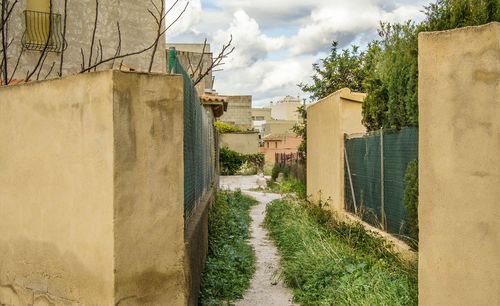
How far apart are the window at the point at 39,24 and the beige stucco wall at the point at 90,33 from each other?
5.6 inches

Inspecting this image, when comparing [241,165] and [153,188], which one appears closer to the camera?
[153,188]

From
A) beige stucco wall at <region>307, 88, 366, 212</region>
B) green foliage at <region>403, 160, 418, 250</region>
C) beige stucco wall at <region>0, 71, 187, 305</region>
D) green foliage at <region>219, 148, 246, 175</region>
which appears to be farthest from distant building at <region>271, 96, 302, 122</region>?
beige stucco wall at <region>0, 71, 187, 305</region>

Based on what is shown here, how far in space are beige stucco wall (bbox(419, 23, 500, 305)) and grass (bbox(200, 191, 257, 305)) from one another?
3.02 meters

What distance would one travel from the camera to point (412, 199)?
676 cm

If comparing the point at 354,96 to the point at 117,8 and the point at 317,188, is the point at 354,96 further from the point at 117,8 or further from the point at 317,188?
the point at 117,8

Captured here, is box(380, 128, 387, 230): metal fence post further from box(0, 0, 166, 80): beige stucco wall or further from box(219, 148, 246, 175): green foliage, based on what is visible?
box(219, 148, 246, 175): green foliage

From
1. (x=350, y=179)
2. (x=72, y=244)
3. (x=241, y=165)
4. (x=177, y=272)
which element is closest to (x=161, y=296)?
(x=177, y=272)

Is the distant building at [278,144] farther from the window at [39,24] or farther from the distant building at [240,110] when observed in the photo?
the window at [39,24]

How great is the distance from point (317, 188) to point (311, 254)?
20.3ft

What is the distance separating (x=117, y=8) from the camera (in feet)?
53.6

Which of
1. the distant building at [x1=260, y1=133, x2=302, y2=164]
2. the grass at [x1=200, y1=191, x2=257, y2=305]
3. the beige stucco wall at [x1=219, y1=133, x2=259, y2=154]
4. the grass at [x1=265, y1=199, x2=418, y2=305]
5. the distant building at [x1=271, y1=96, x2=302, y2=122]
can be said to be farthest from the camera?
the distant building at [x1=271, y1=96, x2=302, y2=122]

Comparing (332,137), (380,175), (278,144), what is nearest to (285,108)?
(278,144)

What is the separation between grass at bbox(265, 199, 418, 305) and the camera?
232 inches

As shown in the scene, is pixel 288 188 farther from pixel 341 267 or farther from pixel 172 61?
pixel 172 61
